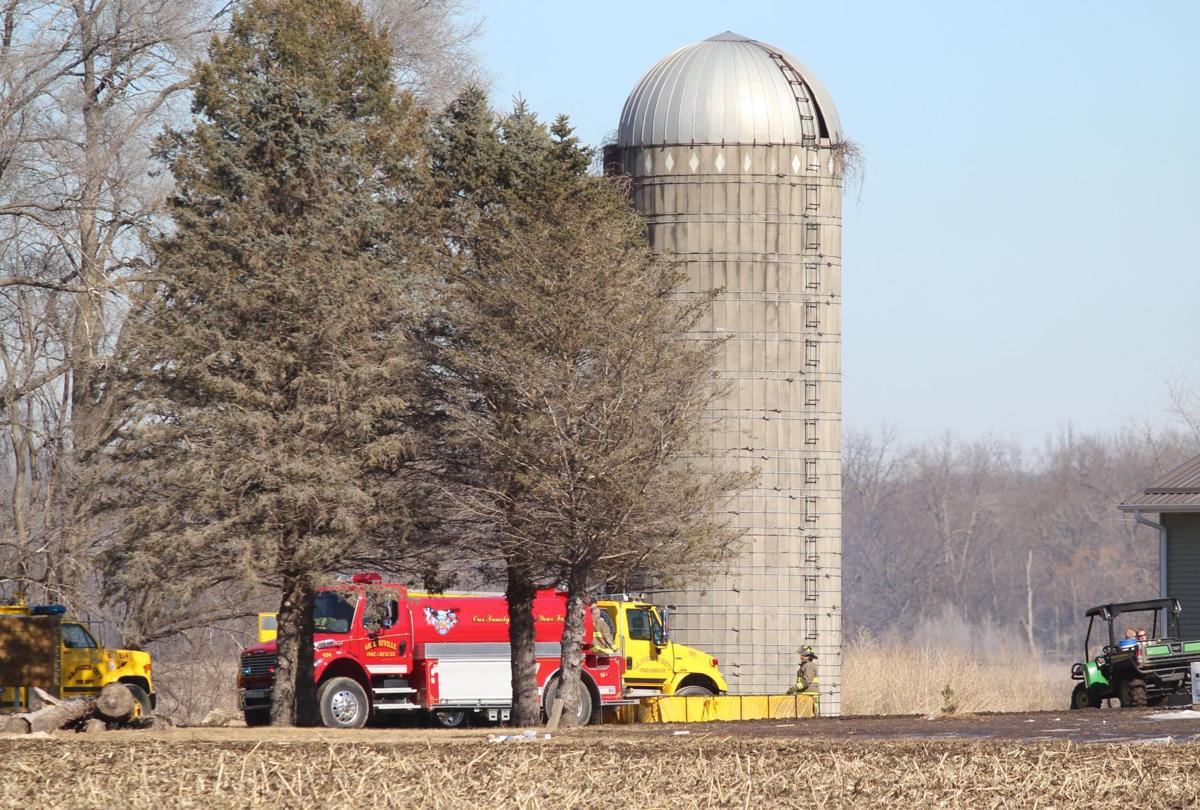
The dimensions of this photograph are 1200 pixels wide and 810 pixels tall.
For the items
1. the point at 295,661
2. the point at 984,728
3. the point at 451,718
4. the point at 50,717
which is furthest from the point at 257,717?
the point at 984,728

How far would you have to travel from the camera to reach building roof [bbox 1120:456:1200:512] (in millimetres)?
37344

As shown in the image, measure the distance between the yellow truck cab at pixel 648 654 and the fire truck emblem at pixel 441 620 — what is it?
287cm

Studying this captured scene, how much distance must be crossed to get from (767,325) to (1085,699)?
40.3 feet

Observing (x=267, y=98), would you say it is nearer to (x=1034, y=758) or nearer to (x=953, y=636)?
(x=1034, y=758)

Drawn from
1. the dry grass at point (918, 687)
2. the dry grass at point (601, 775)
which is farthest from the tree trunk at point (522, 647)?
the dry grass at point (918, 687)

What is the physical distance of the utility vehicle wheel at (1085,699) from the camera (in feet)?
110

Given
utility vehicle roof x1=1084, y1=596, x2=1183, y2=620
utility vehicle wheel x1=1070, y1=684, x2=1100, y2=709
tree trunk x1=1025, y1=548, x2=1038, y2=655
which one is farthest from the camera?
tree trunk x1=1025, y1=548, x2=1038, y2=655

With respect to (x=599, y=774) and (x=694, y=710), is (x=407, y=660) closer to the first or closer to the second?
(x=694, y=710)

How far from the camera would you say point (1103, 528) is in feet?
372

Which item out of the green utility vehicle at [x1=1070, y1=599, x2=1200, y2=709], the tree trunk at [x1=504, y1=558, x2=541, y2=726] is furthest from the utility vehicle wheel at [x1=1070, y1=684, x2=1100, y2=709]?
the tree trunk at [x1=504, y1=558, x2=541, y2=726]

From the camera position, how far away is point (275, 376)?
29.9 metres

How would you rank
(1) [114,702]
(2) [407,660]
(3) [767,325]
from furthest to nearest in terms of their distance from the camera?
(3) [767,325] → (2) [407,660] → (1) [114,702]

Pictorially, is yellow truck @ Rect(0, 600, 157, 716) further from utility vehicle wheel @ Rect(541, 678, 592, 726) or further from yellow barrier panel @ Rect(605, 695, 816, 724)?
yellow barrier panel @ Rect(605, 695, 816, 724)

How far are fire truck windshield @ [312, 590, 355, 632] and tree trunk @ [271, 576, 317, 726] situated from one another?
0.77 meters
